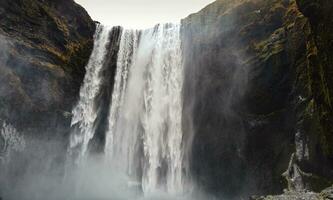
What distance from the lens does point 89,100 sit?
41.2 m

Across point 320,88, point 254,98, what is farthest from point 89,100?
point 320,88

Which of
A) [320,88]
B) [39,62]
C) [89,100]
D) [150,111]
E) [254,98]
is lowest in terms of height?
[320,88]

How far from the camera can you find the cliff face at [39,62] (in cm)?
3331

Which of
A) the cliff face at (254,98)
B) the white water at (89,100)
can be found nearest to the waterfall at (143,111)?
the white water at (89,100)

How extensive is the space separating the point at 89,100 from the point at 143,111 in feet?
21.1

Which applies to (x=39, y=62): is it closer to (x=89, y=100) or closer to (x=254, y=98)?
(x=89, y=100)

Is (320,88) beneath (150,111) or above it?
beneath

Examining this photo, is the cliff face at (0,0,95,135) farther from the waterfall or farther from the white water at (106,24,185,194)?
the white water at (106,24,185,194)

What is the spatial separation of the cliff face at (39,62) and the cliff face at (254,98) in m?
13.3

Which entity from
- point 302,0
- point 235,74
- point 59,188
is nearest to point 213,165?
point 235,74

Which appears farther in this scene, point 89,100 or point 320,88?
point 89,100

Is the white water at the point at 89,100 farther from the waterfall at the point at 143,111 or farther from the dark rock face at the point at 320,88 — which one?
the dark rock face at the point at 320,88

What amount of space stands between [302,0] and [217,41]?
14.5 metres

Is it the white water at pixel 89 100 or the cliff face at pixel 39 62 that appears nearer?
the cliff face at pixel 39 62
